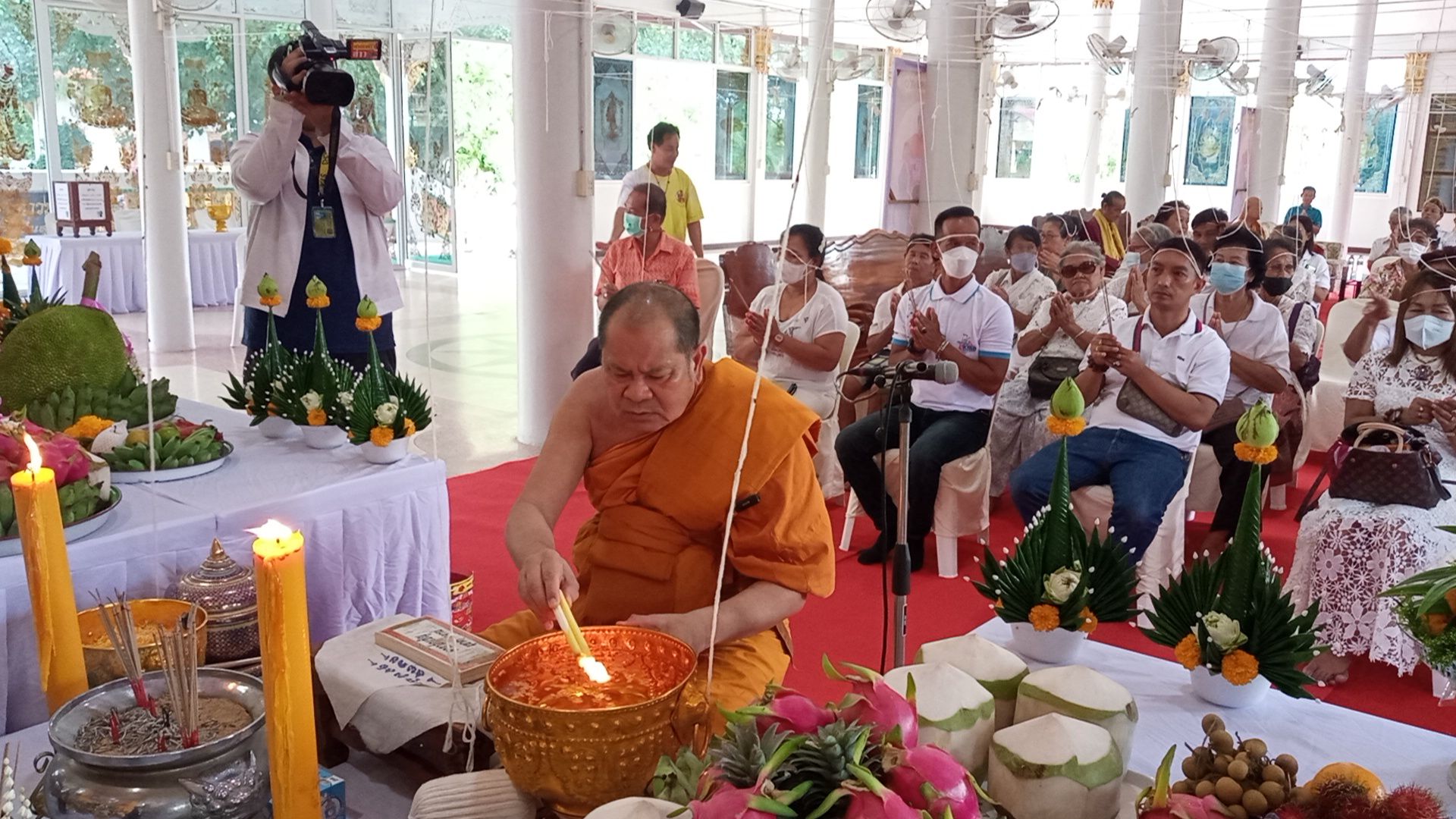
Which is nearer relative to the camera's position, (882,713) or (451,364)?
(882,713)

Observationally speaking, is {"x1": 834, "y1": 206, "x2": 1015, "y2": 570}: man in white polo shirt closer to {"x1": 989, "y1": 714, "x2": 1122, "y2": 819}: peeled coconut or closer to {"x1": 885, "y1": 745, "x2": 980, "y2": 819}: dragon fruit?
{"x1": 989, "y1": 714, "x2": 1122, "y2": 819}: peeled coconut

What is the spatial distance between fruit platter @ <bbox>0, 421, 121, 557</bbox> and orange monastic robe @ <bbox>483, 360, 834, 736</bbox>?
0.73 meters

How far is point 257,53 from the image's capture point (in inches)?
471

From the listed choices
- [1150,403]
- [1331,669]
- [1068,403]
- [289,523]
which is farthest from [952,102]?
[289,523]

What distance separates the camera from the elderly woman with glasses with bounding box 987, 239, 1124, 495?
4.62 metres

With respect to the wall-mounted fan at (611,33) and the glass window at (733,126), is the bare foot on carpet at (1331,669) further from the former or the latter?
the glass window at (733,126)

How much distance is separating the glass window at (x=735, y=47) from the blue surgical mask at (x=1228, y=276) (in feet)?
41.3

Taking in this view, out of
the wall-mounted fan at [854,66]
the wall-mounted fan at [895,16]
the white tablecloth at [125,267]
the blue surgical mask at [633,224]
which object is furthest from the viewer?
the wall-mounted fan at [854,66]

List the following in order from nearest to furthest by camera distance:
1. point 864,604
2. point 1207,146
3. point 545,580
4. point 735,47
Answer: point 545,580
point 864,604
point 735,47
point 1207,146

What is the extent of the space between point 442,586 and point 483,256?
12.5 metres

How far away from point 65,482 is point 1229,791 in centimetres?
180

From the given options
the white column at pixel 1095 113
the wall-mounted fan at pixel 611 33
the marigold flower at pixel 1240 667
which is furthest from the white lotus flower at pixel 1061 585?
the white column at pixel 1095 113

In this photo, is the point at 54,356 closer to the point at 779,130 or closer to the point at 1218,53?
the point at 1218,53

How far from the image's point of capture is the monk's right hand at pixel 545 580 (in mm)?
1521
